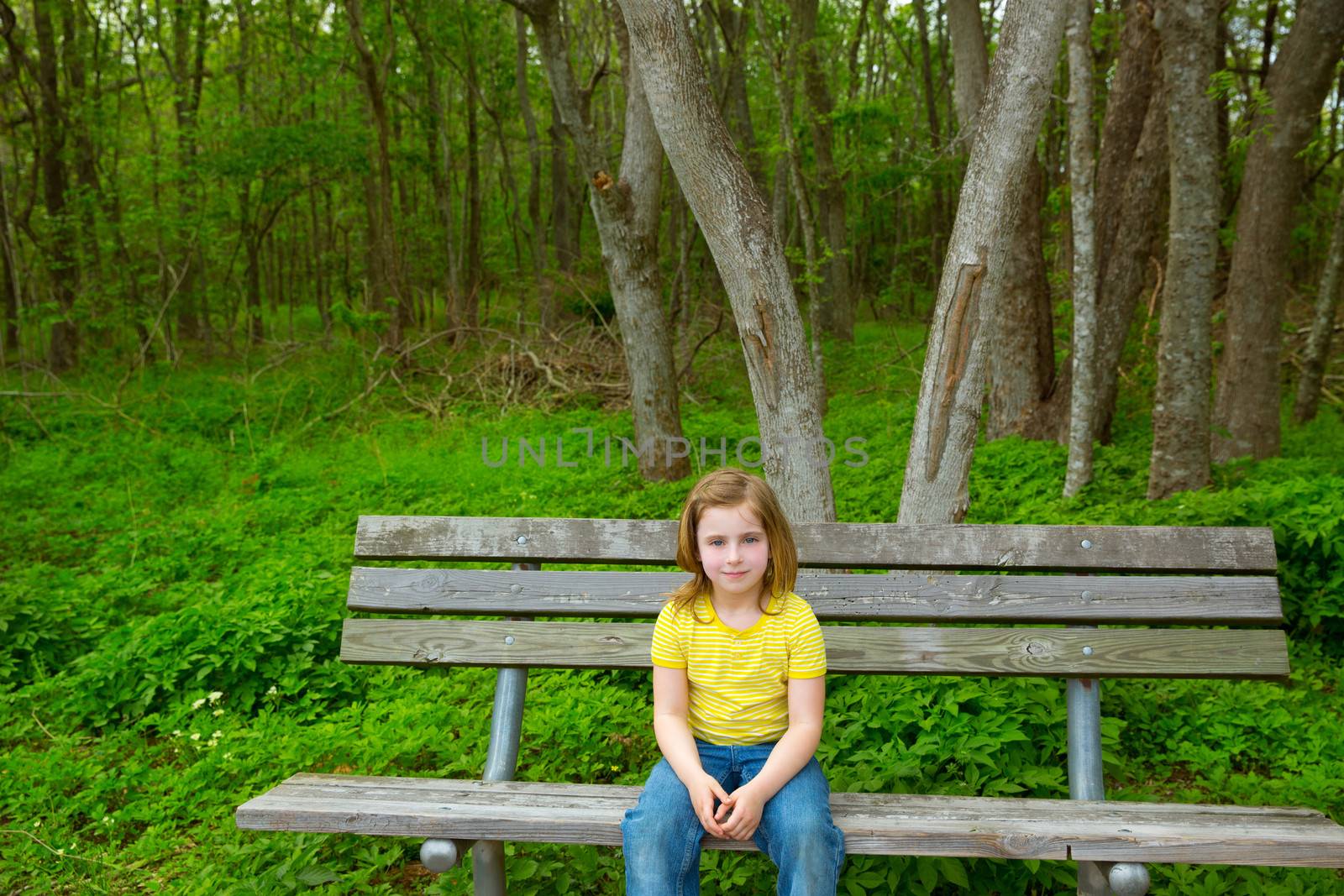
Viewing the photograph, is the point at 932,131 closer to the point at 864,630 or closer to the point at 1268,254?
the point at 1268,254

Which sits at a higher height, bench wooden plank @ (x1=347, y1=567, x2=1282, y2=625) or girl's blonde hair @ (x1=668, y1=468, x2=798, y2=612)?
girl's blonde hair @ (x1=668, y1=468, x2=798, y2=612)

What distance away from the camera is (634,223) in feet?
22.8

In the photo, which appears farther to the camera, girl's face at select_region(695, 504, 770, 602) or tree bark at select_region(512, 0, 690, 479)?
tree bark at select_region(512, 0, 690, 479)

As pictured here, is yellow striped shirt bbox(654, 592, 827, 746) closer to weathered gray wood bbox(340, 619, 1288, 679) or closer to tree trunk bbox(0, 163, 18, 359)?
weathered gray wood bbox(340, 619, 1288, 679)

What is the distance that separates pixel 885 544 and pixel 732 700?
75cm

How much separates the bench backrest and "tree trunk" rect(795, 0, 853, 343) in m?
9.97

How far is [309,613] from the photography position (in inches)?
184

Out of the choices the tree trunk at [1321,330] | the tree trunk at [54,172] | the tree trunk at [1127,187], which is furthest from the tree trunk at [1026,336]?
the tree trunk at [54,172]

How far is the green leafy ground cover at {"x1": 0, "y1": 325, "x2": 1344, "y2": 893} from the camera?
301cm

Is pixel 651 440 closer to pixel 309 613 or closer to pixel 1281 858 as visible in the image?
pixel 309 613

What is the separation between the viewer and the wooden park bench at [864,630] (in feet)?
7.65

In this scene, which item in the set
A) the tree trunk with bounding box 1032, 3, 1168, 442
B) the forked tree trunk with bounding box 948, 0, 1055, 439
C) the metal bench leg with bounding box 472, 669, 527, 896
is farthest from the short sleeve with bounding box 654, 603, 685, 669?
Answer: the forked tree trunk with bounding box 948, 0, 1055, 439

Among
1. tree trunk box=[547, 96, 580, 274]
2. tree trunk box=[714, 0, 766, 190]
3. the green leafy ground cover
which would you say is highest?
tree trunk box=[714, 0, 766, 190]

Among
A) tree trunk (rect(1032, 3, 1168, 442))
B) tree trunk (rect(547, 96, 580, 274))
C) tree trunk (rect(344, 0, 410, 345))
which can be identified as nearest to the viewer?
tree trunk (rect(1032, 3, 1168, 442))
